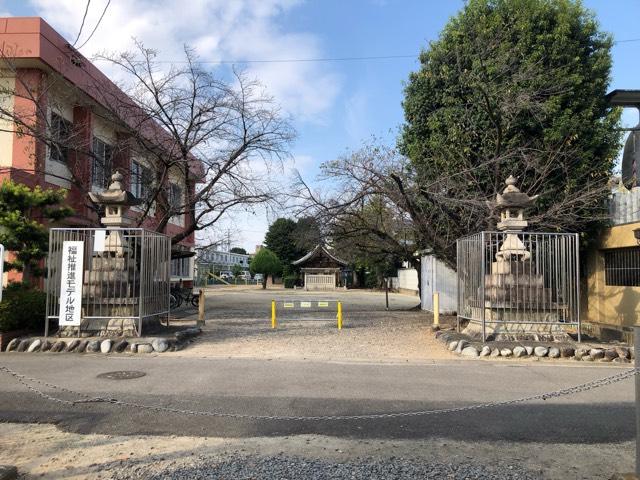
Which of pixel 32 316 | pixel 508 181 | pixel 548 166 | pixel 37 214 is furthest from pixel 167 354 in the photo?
pixel 548 166

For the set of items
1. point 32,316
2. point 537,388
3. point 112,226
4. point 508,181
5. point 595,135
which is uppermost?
point 595,135

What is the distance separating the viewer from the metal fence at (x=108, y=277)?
39.3 feet

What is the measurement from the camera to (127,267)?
12.5 metres

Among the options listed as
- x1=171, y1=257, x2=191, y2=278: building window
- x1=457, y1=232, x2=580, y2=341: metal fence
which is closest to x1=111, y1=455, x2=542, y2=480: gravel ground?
x1=457, y1=232, x2=580, y2=341: metal fence

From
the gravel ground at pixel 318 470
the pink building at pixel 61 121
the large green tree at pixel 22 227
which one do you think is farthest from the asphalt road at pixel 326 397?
the pink building at pixel 61 121

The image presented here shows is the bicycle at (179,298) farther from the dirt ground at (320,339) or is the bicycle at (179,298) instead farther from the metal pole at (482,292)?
the metal pole at (482,292)

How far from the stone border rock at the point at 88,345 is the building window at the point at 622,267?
13.3 meters

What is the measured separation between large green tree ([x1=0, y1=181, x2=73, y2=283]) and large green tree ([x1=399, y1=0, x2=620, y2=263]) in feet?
32.3

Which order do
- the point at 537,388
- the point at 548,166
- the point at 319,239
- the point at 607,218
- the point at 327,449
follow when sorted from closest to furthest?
the point at 327,449 < the point at 537,388 < the point at 548,166 < the point at 607,218 < the point at 319,239

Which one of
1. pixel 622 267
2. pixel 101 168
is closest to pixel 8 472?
pixel 101 168

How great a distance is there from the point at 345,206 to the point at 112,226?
675cm

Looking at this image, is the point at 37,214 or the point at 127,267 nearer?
the point at 127,267

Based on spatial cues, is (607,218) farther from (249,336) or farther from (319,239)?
(249,336)

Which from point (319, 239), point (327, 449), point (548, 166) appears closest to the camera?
point (327, 449)
